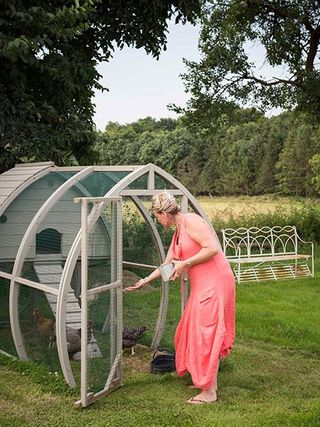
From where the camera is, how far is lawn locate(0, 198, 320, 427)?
19.0 ft

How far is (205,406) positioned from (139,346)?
8.32ft

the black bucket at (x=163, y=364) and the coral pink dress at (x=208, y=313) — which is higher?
the coral pink dress at (x=208, y=313)

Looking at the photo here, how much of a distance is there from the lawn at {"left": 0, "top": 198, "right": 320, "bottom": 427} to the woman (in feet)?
1.20

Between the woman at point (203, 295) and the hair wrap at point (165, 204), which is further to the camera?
the hair wrap at point (165, 204)

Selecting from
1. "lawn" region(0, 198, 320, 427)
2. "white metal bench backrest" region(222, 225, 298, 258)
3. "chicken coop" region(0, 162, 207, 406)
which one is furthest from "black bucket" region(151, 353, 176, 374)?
"white metal bench backrest" region(222, 225, 298, 258)

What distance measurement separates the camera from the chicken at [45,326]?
7.05 metres

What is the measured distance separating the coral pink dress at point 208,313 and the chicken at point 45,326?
1549mm

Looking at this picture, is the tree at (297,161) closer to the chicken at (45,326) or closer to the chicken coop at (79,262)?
the chicken coop at (79,262)

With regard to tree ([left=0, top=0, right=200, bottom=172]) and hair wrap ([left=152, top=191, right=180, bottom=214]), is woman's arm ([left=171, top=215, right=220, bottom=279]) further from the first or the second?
tree ([left=0, top=0, right=200, bottom=172])

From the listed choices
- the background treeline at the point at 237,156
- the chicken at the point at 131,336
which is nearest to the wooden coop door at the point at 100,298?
the chicken at the point at 131,336

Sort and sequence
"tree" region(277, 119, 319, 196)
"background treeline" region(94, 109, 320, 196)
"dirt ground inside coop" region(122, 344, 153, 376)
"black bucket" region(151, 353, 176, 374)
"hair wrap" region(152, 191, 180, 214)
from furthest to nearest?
Answer: "tree" region(277, 119, 319, 196)
"background treeline" region(94, 109, 320, 196)
"dirt ground inside coop" region(122, 344, 153, 376)
"black bucket" region(151, 353, 176, 374)
"hair wrap" region(152, 191, 180, 214)

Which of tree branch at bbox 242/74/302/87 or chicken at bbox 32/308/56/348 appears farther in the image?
tree branch at bbox 242/74/302/87

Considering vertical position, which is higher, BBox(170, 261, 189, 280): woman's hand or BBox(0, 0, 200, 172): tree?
BBox(0, 0, 200, 172): tree

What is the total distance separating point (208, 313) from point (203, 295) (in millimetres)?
181
